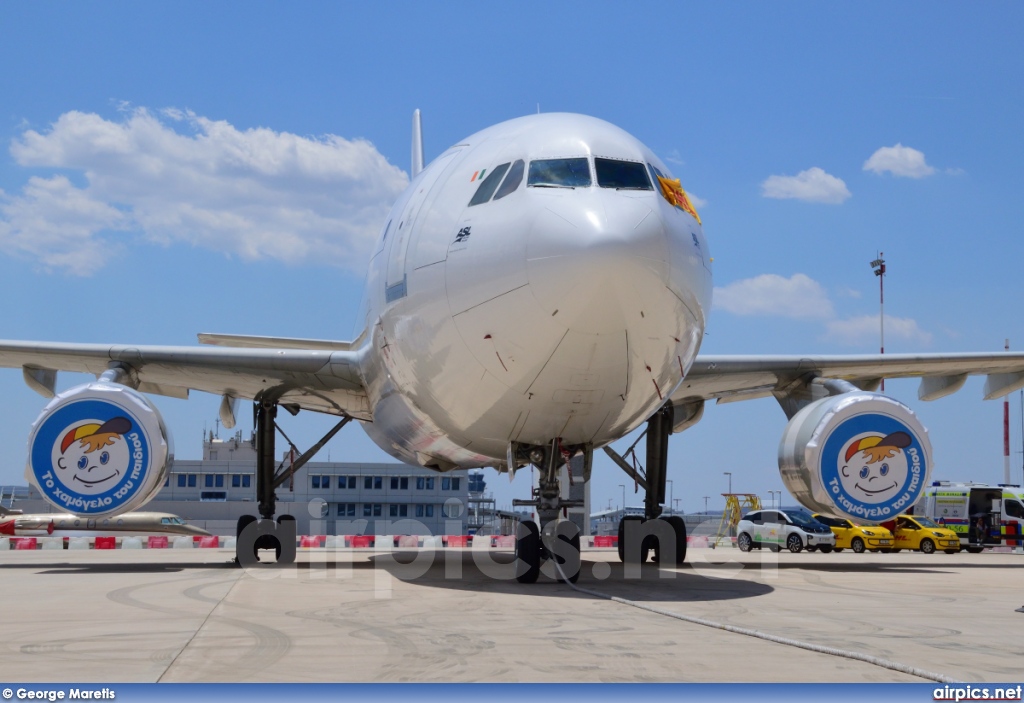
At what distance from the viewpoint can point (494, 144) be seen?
36.2ft

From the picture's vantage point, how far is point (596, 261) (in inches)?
351

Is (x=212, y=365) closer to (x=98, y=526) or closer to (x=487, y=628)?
(x=487, y=628)

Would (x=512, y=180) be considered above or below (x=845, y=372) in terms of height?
above

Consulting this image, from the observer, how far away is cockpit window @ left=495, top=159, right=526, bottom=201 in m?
10.0

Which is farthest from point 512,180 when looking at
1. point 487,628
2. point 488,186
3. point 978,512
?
point 978,512

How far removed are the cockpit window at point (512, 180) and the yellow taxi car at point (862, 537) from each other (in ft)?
69.0

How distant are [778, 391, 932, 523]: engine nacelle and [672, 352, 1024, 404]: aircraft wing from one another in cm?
196

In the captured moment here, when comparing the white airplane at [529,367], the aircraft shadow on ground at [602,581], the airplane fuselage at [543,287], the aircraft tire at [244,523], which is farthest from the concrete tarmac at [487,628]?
the aircraft tire at [244,523]

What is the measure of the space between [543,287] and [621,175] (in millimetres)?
1569

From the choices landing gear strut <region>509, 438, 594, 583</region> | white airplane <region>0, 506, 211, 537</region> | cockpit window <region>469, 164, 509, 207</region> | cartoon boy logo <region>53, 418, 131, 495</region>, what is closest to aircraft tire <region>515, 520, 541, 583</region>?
landing gear strut <region>509, 438, 594, 583</region>

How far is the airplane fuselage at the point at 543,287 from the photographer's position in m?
9.20

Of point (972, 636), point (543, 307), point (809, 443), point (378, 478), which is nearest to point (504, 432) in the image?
point (543, 307)

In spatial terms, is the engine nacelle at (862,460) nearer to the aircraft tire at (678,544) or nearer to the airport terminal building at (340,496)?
the aircraft tire at (678,544)

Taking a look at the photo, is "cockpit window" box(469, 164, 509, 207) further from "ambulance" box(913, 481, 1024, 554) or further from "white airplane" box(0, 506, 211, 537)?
"white airplane" box(0, 506, 211, 537)
